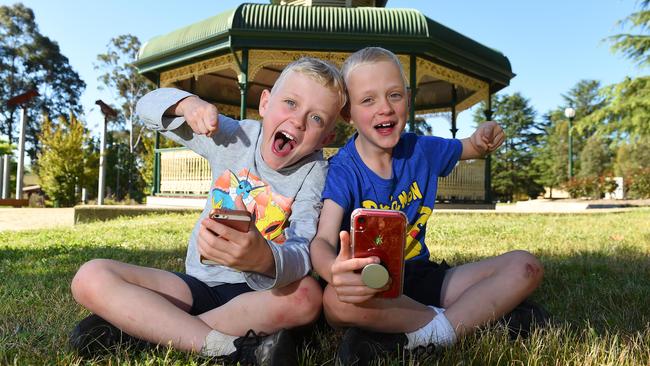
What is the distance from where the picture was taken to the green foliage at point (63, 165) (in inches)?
769

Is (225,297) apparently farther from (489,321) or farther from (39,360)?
(489,321)

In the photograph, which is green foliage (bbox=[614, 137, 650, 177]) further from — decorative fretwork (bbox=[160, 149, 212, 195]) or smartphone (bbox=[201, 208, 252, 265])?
smartphone (bbox=[201, 208, 252, 265])

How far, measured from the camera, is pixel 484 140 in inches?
91.3

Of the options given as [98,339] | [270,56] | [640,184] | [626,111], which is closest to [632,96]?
[626,111]

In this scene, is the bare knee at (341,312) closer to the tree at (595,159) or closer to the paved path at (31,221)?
the paved path at (31,221)

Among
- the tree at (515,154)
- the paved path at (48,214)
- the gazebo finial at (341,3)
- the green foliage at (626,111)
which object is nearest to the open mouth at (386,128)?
the paved path at (48,214)

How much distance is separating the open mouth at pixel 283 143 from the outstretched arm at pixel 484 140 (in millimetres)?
925

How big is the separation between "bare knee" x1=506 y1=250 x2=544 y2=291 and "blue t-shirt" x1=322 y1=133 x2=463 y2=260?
0.41 metres

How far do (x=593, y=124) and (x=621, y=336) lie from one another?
21060 millimetres

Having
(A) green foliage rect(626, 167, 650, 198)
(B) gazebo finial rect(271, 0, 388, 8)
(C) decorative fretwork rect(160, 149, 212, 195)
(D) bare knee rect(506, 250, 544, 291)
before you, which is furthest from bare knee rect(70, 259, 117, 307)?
(A) green foliage rect(626, 167, 650, 198)

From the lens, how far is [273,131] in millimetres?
1927

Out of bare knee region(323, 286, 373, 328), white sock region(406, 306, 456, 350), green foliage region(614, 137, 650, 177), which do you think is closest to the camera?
bare knee region(323, 286, 373, 328)

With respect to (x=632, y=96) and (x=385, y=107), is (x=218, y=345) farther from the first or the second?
(x=632, y=96)

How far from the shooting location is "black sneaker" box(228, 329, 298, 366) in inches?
58.6
